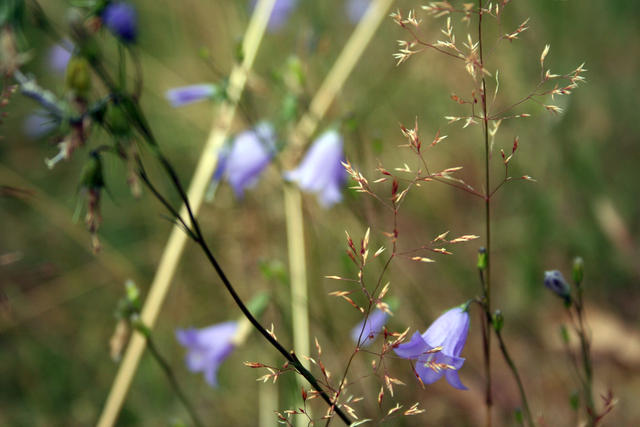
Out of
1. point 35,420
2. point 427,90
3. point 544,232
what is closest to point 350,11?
point 427,90

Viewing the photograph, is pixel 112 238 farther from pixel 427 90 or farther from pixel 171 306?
Answer: pixel 427 90

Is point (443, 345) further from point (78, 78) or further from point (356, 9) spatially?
point (356, 9)

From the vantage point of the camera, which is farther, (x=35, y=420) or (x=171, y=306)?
(x=171, y=306)

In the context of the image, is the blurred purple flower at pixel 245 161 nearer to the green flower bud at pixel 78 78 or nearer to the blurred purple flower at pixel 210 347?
the blurred purple flower at pixel 210 347

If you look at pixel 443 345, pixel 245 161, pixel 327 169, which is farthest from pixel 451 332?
pixel 245 161

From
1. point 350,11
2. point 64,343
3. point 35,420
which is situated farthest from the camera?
point 350,11

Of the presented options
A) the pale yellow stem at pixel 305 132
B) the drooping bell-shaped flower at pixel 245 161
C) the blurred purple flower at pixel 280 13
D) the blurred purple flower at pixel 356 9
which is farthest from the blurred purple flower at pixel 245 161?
the blurred purple flower at pixel 356 9
